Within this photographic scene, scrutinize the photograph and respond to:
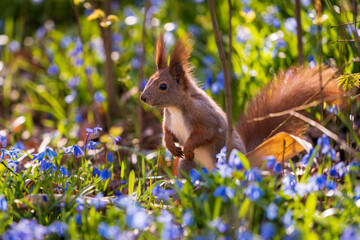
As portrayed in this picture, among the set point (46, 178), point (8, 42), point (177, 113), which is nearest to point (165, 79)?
point (177, 113)

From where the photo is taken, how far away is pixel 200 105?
3.09m

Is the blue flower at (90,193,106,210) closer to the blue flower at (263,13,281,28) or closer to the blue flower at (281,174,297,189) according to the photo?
the blue flower at (281,174,297,189)

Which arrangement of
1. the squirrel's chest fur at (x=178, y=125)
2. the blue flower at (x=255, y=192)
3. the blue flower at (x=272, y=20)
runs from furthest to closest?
the blue flower at (x=272, y=20)
the squirrel's chest fur at (x=178, y=125)
the blue flower at (x=255, y=192)

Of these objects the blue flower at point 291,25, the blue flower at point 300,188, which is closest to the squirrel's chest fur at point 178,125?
the blue flower at point 300,188

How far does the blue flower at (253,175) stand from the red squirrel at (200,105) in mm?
767

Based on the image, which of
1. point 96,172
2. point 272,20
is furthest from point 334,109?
point 272,20

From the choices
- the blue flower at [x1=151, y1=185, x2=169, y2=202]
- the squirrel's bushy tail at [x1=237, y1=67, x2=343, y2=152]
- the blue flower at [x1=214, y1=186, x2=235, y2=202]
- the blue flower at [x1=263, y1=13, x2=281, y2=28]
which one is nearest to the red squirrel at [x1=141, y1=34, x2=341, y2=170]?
the squirrel's bushy tail at [x1=237, y1=67, x2=343, y2=152]

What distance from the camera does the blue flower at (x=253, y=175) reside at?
2.18 meters

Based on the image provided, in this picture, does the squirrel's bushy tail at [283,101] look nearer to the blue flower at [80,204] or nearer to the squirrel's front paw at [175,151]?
the squirrel's front paw at [175,151]

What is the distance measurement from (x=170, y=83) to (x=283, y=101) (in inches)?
27.8

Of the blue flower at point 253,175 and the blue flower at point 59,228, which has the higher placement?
the blue flower at point 253,175

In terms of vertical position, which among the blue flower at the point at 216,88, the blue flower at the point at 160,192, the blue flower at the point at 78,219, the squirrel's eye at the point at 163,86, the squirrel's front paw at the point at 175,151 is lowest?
the blue flower at the point at 160,192

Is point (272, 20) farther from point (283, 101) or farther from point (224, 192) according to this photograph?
point (224, 192)

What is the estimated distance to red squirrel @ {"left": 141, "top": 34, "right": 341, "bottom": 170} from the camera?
120 inches
